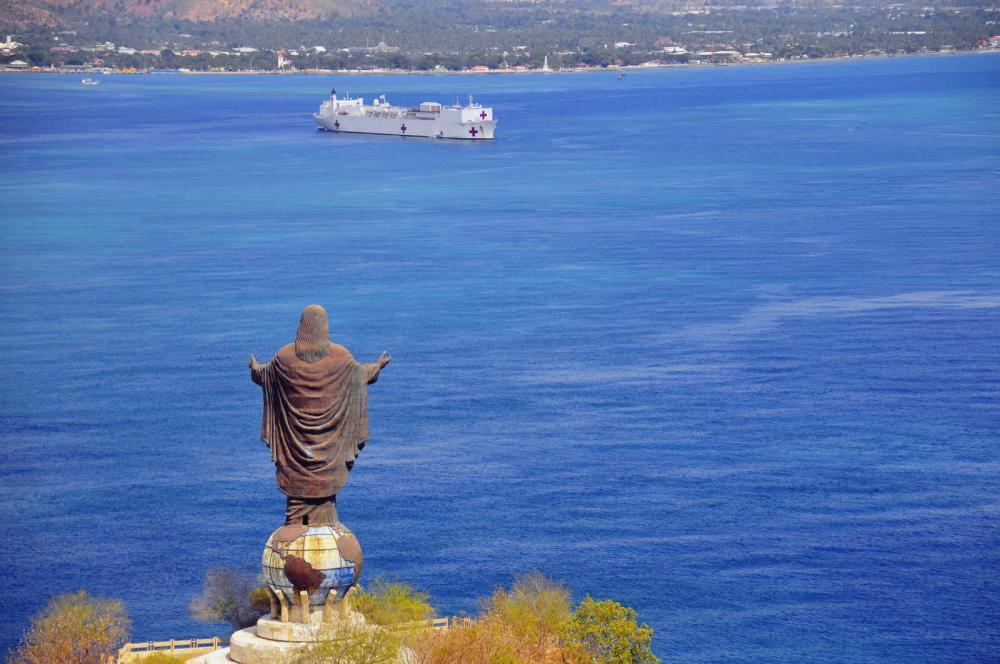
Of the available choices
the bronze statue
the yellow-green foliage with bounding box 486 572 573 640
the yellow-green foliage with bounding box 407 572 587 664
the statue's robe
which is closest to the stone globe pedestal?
the bronze statue

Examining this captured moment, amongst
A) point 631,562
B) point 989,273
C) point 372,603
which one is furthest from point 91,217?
point 372,603

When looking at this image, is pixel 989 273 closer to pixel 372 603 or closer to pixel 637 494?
pixel 637 494

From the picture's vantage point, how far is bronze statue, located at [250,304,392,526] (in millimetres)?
25812

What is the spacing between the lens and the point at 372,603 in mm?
34344

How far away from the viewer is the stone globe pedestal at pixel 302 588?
25578 mm

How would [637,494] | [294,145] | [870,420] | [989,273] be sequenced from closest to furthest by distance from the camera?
[637,494]
[870,420]
[989,273]
[294,145]

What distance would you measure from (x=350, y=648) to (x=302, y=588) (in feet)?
3.75

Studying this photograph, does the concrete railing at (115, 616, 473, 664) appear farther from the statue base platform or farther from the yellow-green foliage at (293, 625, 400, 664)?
the statue base platform

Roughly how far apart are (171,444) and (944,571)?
26.4 metres

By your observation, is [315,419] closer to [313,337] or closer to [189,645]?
[313,337]

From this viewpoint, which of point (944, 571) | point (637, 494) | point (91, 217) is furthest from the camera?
point (91, 217)

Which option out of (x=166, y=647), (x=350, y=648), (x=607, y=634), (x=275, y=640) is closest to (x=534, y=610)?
(x=607, y=634)

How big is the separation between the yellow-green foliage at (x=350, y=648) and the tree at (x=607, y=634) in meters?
10.6

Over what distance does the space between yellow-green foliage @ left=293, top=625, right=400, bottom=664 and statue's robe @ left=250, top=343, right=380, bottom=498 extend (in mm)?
1992
